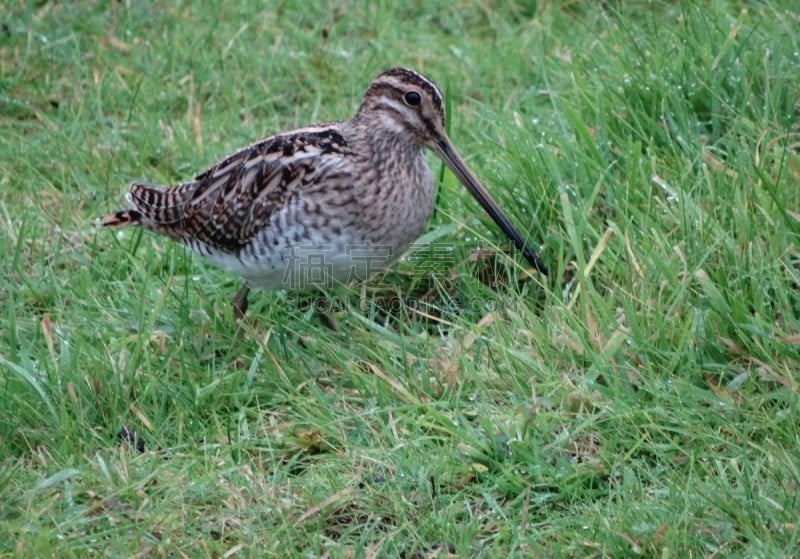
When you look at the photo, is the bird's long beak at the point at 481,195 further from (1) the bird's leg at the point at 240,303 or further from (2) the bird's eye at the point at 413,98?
(1) the bird's leg at the point at 240,303

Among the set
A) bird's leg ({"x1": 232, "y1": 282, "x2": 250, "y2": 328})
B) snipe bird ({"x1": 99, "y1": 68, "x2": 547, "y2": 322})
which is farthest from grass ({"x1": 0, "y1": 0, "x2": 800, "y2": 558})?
snipe bird ({"x1": 99, "y1": 68, "x2": 547, "y2": 322})

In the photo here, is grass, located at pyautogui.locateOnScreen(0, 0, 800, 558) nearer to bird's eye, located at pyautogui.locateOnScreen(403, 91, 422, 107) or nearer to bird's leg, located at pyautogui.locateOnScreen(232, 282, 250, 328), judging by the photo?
bird's leg, located at pyautogui.locateOnScreen(232, 282, 250, 328)

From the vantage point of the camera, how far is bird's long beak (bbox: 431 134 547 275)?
4.99 meters

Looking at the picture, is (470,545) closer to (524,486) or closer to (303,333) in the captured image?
(524,486)

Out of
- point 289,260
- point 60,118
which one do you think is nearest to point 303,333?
point 289,260

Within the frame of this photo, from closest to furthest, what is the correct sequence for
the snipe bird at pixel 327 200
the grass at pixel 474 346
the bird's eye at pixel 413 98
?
the grass at pixel 474 346 → the snipe bird at pixel 327 200 → the bird's eye at pixel 413 98

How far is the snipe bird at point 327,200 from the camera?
189 inches

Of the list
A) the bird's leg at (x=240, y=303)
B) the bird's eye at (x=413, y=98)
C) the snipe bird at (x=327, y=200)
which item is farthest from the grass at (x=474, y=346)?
the bird's eye at (x=413, y=98)

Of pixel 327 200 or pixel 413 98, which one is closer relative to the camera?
pixel 327 200

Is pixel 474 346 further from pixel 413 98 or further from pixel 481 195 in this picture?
pixel 413 98

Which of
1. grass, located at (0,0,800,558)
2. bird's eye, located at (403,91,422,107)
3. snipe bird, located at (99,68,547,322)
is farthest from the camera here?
bird's eye, located at (403,91,422,107)

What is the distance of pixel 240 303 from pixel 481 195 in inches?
40.8

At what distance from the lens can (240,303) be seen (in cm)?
508

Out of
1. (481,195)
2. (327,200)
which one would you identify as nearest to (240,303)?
(327,200)
